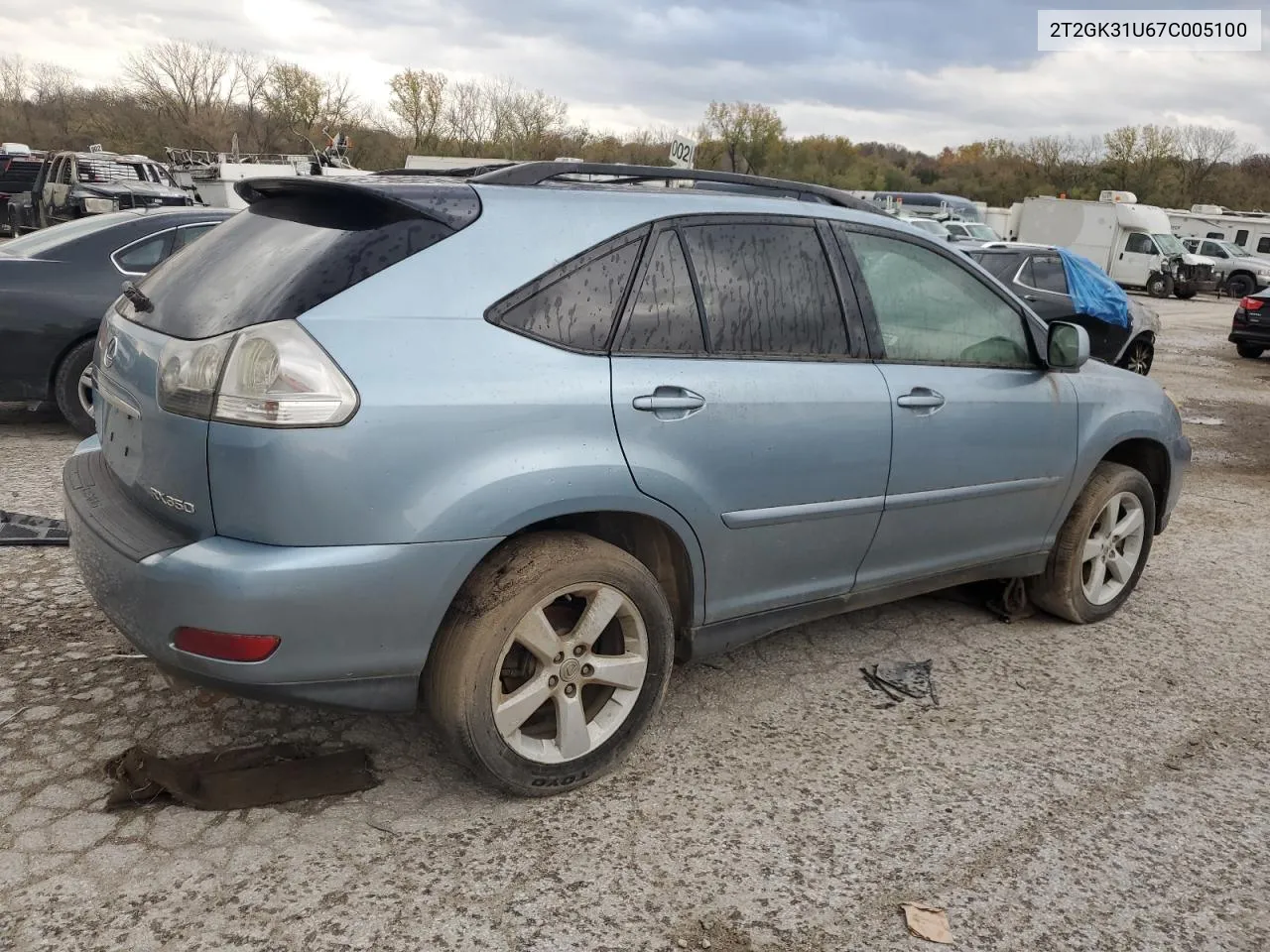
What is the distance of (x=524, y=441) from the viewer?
2562mm

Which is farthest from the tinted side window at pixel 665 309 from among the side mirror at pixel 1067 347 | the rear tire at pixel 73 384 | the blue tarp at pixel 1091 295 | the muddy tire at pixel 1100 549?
the blue tarp at pixel 1091 295

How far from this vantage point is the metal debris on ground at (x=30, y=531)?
4.53 meters

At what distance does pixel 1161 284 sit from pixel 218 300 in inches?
1302

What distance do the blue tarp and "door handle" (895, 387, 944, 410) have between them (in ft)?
27.9

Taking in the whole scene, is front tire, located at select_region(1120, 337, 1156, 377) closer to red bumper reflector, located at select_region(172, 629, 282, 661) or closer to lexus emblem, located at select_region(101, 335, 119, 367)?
lexus emblem, located at select_region(101, 335, 119, 367)

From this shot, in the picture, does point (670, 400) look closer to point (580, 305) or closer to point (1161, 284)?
point (580, 305)

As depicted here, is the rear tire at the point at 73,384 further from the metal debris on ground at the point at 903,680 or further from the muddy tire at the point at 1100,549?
the muddy tire at the point at 1100,549

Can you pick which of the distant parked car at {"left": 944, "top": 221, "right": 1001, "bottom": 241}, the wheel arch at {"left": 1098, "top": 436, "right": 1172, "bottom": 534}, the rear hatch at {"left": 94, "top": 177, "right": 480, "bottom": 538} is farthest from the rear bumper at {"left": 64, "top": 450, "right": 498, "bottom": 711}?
the distant parked car at {"left": 944, "top": 221, "right": 1001, "bottom": 241}

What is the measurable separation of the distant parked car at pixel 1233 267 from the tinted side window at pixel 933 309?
1245 inches

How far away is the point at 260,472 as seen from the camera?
231cm

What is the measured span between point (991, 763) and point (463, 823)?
5.46ft

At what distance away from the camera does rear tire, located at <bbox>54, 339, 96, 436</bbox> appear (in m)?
6.36

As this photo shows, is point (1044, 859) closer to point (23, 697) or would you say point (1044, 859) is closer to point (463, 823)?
point (463, 823)

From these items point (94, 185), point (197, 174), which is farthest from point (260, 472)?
point (197, 174)
